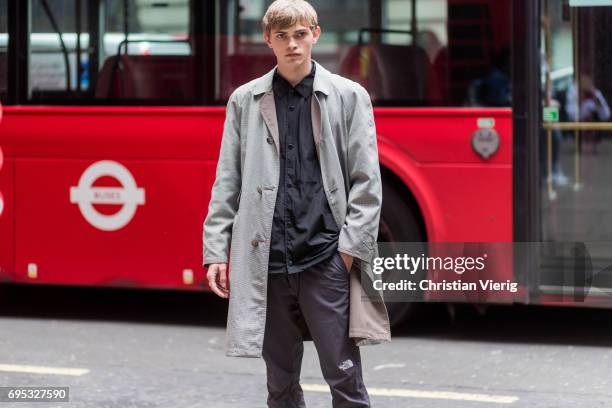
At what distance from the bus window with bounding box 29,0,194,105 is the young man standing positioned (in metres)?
3.74

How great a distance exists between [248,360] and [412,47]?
2.15 metres

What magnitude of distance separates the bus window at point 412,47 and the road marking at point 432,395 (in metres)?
2.01

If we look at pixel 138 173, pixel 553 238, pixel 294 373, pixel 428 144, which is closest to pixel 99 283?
pixel 138 173

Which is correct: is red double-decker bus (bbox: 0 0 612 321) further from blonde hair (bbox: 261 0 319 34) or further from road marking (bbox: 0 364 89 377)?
blonde hair (bbox: 261 0 319 34)

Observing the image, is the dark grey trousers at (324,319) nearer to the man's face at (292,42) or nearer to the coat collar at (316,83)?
the coat collar at (316,83)

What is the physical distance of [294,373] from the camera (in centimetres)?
436

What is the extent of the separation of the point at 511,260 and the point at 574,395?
147cm

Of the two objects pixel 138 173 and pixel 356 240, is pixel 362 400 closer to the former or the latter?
pixel 356 240

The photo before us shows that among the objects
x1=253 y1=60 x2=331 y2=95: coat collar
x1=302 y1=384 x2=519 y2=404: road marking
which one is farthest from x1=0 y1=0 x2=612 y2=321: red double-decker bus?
x1=253 y1=60 x2=331 y2=95: coat collar

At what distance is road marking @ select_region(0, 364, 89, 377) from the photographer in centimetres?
671

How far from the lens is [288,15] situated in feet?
13.4

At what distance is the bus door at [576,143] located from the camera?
7.36 metres

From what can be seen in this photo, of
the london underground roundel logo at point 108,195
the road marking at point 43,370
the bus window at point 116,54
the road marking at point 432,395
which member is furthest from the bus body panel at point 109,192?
the road marking at point 432,395

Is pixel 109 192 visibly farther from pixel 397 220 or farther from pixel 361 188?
pixel 361 188
